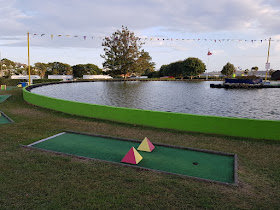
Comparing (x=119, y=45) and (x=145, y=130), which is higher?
(x=119, y=45)

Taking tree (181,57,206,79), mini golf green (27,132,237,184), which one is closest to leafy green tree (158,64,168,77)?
tree (181,57,206,79)

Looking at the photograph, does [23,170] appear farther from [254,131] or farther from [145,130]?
[254,131]

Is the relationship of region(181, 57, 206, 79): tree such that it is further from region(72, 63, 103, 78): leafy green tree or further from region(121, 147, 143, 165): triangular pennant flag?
region(121, 147, 143, 165): triangular pennant flag

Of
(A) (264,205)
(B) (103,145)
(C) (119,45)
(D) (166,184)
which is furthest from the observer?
(C) (119,45)

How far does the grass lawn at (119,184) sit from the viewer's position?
466 centimetres

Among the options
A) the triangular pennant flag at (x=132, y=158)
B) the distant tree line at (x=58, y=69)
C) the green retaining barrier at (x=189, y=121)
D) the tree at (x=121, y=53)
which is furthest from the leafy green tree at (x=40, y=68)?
the triangular pennant flag at (x=132, y=158)

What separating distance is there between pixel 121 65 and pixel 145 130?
68.1m

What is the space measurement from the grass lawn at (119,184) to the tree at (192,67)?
89.3 m

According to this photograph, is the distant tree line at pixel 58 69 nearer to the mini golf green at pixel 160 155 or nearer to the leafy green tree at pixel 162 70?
the leafy green tree at pixel 162 70

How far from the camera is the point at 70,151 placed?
786 cm

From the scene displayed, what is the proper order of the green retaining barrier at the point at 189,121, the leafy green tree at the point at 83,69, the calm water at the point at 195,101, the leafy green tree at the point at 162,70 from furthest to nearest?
the leafy green tree at the point at 83,69 → the leafy green tree at the point at 162,70 → the calm water at the point at 195,101 → the green retaining barrier at the point at 189,121

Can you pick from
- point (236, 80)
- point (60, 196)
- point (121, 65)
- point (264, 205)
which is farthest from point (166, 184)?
point (121, 65)

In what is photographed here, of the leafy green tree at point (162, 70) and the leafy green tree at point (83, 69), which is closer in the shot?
the leafy green tree at point (162, 70)

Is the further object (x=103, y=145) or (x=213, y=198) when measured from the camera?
(x=103, y=145)
